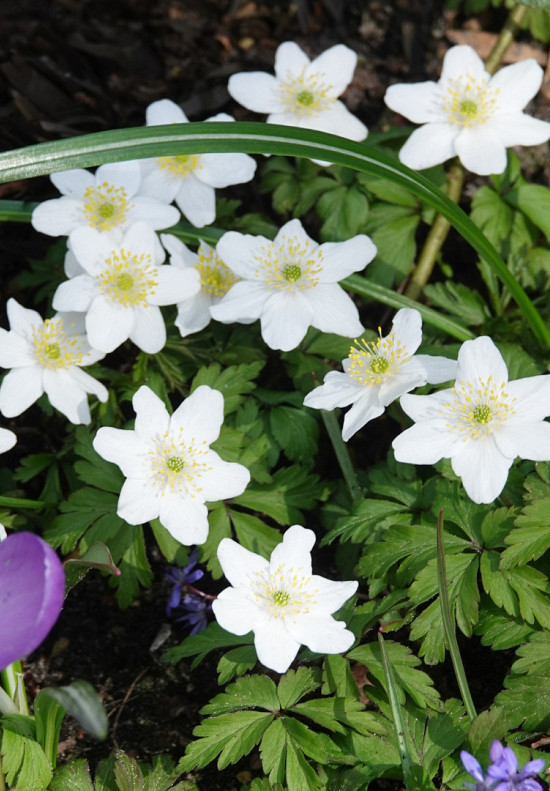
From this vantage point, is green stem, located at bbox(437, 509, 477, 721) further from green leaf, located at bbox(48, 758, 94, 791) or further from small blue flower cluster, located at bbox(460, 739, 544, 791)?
green leaf, located at bbox(48, 758, 94, 791)

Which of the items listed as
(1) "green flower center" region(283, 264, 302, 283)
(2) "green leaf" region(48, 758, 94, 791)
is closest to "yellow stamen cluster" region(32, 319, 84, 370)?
(1) "green flower center" region(283, 264, 302, 283)

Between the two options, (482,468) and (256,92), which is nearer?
(482,468)

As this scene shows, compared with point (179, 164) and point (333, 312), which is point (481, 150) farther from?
point (179, 164)

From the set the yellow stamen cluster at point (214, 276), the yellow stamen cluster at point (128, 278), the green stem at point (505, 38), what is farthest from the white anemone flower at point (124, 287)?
the green stem at point (505, 38)

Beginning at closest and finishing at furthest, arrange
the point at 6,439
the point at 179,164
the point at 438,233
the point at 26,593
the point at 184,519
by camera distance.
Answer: the point at 26,593 → the point at 184,519 → the point at 6,439 → the point at 179,164 → the point at 438,233

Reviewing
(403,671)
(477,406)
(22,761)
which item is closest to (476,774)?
(403,671)

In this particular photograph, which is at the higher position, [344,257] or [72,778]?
[344,257]
